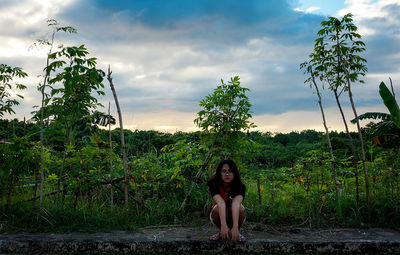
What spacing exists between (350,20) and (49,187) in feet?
19.6

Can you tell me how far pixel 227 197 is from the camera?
4570 millimetres

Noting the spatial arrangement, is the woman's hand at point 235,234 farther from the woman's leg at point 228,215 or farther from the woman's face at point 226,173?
the woman's face at point 226,173

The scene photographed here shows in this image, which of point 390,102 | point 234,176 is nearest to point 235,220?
point 234,176

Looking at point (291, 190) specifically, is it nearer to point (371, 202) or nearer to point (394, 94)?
point (371, 202)

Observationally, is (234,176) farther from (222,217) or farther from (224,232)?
(224,232)

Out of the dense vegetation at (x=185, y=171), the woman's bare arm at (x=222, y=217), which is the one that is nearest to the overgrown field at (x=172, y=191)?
the dense vegetation at (x=185, y=171)

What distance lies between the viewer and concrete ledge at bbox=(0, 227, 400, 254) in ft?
14.8

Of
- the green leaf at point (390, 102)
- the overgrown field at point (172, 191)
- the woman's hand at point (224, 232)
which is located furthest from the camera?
the green leaf at point (390, 102)

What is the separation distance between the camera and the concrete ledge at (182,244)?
4.51 m

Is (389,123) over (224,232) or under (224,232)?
over

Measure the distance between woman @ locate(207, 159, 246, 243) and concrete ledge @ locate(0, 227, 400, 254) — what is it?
22 cm

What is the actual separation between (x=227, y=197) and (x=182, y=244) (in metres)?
0.84

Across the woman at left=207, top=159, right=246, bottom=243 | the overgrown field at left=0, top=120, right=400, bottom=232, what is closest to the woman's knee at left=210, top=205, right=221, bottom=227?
the woman at left=207, top=159, right=246, bottom=243

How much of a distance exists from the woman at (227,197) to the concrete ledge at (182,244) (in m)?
0.22
